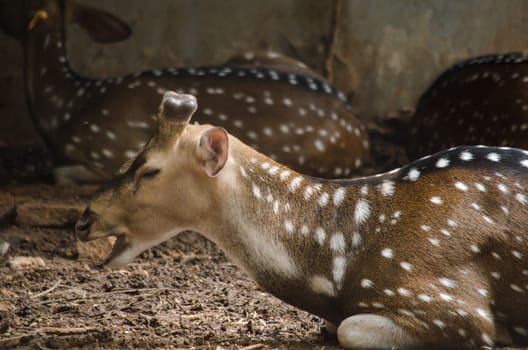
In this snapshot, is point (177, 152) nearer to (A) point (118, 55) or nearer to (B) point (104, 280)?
(B) point (104, 280)

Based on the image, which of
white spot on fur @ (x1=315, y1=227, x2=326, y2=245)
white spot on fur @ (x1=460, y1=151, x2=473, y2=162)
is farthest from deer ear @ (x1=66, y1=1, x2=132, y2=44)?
white spot on fur @ (x1=460, y1=151, x2=473, y2=162)

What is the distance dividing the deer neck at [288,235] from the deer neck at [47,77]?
12.4 feet

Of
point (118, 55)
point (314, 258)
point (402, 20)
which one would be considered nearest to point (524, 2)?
point (402, 20)

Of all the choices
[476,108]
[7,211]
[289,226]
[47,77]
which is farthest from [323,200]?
[47,77]

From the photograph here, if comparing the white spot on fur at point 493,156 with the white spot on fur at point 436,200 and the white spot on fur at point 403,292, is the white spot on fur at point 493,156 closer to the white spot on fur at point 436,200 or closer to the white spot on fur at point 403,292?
the white spot on fur at point 436,200

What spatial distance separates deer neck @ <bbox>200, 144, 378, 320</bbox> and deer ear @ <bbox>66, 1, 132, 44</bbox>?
11.7 ft

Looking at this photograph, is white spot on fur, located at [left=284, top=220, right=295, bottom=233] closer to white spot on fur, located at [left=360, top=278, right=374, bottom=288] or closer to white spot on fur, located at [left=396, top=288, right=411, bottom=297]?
white spot on fur, located at [left=360, top=278, right=374, bottom=288]

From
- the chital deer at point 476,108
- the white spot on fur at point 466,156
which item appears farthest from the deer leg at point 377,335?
the chital deer at point 476,108

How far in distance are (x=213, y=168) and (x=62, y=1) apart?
13.4 feet

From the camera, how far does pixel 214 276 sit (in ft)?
17.8

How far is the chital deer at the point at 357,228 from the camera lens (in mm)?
3756

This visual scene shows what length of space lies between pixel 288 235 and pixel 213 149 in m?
0.50

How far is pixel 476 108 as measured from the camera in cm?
627

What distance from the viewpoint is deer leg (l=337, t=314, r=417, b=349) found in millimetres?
3730
